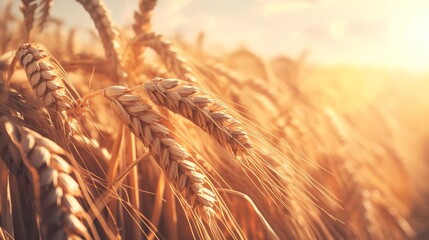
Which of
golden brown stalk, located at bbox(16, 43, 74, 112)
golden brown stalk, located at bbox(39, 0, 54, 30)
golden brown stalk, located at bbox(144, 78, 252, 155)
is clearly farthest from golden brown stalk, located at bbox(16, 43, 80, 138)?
golden brown stalk, located at bbox(39, 0, 54, 30)

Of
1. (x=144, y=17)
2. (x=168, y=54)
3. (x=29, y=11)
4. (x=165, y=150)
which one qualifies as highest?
(x=29, y=11)

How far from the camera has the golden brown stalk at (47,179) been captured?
23.8 inches

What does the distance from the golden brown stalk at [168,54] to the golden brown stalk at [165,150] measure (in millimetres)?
338

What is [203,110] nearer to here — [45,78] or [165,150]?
[165,150]

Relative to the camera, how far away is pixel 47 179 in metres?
0.62

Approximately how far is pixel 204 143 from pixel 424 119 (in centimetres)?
401

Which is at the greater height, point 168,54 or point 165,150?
point 168,54

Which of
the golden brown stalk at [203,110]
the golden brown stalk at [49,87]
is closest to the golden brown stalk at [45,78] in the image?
the golden brown stalk at [49,87]

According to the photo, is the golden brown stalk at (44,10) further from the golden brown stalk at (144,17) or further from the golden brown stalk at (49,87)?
the golden brown stalk at (49,87)

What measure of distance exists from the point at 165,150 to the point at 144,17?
661mm

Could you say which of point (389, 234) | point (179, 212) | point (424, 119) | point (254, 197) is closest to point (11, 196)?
point (179, 212)

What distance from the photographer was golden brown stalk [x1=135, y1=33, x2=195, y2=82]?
105 cm

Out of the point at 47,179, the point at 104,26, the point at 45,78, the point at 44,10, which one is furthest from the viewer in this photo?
the point at 44,10

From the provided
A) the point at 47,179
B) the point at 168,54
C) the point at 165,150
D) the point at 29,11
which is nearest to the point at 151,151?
the point at 165,150
